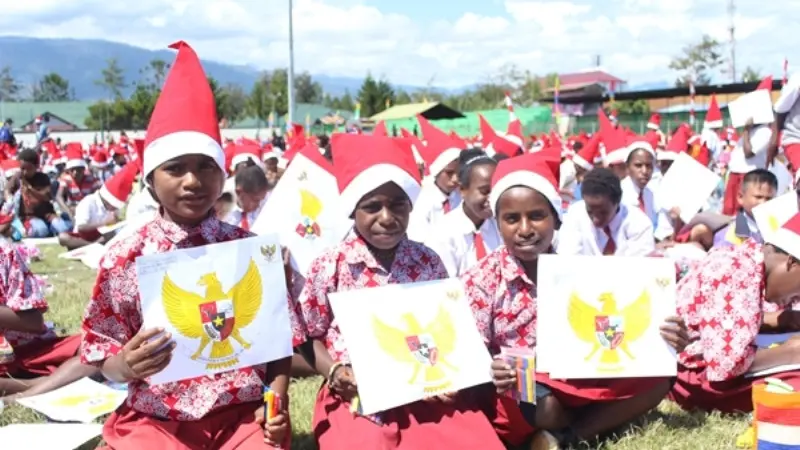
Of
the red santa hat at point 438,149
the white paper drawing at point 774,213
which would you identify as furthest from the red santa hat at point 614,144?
the white paper drawing at point 774,213

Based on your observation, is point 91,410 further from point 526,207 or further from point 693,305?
point 693,305

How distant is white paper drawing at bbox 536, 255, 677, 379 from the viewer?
3.26 m

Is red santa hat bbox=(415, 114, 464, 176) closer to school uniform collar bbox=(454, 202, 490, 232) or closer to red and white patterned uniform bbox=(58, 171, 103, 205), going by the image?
school uniform collar bbox=(454, 202, 490, 232)

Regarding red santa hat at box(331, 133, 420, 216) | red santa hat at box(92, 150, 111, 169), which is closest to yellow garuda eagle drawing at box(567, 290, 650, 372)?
red santa hat at box(331, 133, 420, 216)

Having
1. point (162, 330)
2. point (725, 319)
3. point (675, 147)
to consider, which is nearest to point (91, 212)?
point (675, 147)

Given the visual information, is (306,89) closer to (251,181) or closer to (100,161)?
(100,161)

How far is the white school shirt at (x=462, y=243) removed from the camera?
4.96 metres

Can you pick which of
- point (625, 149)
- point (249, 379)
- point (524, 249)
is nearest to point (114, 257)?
point (249, 379)

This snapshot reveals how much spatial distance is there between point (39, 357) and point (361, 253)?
217 centimetres

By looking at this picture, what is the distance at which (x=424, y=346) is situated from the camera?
10.2 ft

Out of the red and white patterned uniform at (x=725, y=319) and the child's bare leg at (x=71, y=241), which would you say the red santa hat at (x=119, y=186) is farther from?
the red and white patterned uniform at (x=725, y=319)

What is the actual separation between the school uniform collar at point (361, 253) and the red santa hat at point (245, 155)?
4.96m

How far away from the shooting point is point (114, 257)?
2.81m

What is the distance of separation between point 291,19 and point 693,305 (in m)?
26.4
